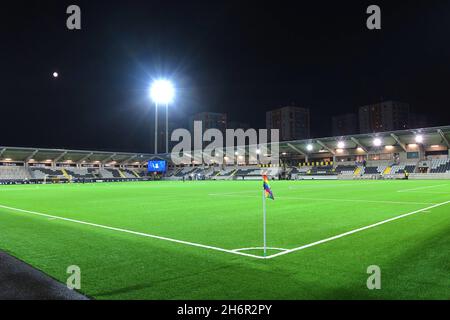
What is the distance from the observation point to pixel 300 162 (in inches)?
3317

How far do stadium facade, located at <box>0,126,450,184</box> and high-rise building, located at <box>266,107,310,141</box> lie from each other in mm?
37888

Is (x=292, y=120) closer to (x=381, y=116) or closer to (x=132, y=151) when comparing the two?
(x=381, y=116)

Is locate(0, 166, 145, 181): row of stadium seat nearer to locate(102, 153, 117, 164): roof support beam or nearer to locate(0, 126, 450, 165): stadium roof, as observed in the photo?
locate(102, 153, 117, 164): roof support beam

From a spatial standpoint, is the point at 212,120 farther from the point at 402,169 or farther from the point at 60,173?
the point at 402,169

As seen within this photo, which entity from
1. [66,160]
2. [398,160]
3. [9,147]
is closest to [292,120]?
[398,160]

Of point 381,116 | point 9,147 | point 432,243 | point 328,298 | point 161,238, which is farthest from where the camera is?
point 381,116

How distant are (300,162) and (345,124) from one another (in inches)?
2707

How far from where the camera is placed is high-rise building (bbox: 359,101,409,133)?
12006 cm

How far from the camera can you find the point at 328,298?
4.40 meters

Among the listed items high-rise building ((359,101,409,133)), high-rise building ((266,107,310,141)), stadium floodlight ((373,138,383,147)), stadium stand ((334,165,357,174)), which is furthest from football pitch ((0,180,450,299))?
high-rise building ((359,101,409,133))

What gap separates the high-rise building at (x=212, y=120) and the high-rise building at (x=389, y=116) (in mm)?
52638

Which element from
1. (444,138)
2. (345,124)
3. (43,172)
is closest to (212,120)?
(43,172)

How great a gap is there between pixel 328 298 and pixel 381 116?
132 meters

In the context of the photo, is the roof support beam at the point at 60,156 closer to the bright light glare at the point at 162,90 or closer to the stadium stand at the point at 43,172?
the stadium stand at the point at 43,172
